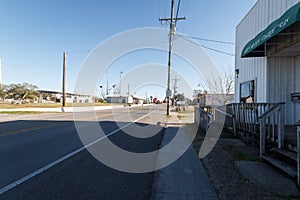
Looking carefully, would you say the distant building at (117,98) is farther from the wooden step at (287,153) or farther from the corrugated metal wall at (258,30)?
the wooden step at (287,153)

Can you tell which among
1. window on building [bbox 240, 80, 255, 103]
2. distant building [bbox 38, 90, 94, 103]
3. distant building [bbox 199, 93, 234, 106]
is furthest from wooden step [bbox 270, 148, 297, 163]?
distant building [bbox 38, 90, 94, 103]

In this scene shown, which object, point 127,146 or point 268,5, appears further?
point 268,5

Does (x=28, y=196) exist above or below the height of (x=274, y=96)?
below

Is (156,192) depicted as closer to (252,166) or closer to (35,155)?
(252,166)

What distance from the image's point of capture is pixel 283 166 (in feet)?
13.7

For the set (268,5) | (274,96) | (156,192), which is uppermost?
(268,5)

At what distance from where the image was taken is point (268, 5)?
7906mm

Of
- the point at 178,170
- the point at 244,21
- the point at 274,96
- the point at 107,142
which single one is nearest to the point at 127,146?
the point at 107,142

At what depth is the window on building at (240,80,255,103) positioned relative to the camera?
30.5 ft

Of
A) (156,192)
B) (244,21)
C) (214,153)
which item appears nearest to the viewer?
(156,192)

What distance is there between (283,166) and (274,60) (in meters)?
5.30

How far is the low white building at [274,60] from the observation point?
6.50 m

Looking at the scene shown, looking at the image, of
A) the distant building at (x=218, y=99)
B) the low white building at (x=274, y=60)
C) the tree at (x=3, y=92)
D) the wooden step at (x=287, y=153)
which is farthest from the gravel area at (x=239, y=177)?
the tree at (x=3, y=92)

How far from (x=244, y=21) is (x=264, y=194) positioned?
10015 millimetres
